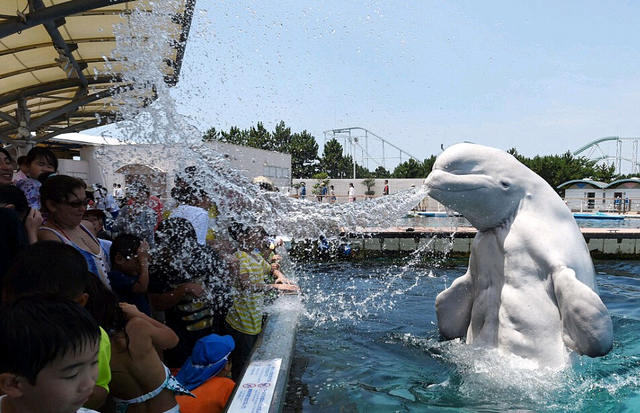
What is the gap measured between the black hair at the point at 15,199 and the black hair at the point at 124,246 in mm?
633

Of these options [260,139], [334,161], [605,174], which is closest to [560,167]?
[605,174]

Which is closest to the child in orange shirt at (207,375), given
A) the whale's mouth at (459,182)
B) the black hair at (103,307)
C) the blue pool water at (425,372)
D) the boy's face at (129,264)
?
the blue pool water at (425,372)

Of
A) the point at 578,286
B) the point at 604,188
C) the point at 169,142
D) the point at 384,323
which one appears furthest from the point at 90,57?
the point at 604,188

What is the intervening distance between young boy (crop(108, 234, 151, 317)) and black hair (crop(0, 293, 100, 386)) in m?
2.04

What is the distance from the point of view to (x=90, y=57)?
1047cm

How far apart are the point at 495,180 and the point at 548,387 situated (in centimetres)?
140

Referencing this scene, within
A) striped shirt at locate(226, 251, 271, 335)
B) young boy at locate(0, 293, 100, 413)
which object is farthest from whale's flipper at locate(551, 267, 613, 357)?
young boy at locate(0, 293, 100, 413)

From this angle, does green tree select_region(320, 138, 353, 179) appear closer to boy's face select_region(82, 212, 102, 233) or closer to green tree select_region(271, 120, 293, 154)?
green tree select_region(271, 120, 293, 154)

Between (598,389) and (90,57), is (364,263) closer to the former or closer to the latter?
(90,57)

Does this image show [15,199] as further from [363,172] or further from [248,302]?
[363,172]

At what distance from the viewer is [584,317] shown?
3016 mm

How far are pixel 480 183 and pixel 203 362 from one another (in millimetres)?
2180

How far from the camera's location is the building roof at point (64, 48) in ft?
21.5

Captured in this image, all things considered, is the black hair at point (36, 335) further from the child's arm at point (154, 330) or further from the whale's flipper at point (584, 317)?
the whale's flipper at point (584, 317)
